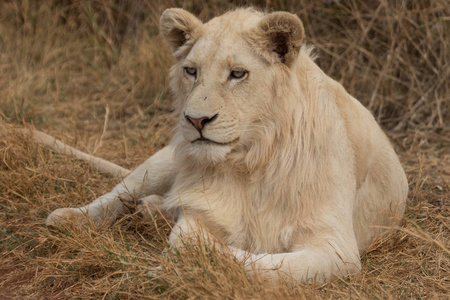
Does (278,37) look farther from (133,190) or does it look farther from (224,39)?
(133,190)

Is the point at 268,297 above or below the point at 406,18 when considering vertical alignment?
below

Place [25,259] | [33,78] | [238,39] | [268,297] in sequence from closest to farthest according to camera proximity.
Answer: [268,297] < [238,39] < [25,259] < [33,78]

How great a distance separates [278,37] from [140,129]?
11.0 feet

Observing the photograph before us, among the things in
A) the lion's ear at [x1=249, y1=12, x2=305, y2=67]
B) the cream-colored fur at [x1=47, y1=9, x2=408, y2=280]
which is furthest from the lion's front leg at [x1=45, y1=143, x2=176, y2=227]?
the lion's ear at [x1=249, y1=12, x2=305, y2=67]

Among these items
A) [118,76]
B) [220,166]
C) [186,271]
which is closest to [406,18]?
[118,76]

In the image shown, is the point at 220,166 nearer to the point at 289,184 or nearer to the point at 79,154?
the point at 289,184

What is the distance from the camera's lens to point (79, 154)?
5.15 metres

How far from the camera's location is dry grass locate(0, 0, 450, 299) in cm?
324

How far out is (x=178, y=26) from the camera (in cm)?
363

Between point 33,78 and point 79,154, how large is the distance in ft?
9.13

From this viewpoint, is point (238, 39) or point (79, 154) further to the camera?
point (79, 154)

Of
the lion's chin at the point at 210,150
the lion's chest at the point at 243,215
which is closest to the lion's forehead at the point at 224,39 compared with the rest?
the lion's chin at the point at 210,150

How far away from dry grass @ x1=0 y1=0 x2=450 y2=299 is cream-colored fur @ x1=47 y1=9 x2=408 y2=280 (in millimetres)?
213

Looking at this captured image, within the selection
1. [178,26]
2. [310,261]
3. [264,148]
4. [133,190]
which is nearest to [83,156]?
[133,190]
